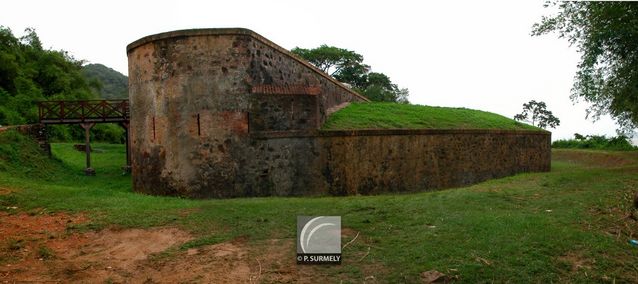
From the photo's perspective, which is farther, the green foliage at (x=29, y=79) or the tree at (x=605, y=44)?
the green foliage at (x=29, y=79)

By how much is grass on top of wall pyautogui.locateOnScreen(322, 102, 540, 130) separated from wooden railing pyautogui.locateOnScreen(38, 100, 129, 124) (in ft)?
27.1

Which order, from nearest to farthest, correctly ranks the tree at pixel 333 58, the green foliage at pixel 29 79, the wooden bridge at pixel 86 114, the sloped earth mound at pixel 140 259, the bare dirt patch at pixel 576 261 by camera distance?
the bare dirt patch at pixel 576 261
the sloped earth mound at pixel 140 259
the wooden bridge at pixel 86 114
the green foliage at pixel 29 79
the tree at pixel 333 58

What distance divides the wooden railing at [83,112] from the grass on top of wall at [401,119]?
8.26 metres

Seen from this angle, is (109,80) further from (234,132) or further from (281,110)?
(281,110)

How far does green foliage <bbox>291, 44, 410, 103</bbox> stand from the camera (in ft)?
131

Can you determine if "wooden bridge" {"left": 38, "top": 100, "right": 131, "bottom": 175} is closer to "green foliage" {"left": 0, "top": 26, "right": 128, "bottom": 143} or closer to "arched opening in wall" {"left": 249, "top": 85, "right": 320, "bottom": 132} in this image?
"green foliage" {"left": 0, "top": 26, "right": 128, "bottom": 143}

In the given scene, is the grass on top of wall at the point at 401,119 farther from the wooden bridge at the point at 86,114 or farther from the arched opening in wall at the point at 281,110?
the wooden bridge at the point at 86,114

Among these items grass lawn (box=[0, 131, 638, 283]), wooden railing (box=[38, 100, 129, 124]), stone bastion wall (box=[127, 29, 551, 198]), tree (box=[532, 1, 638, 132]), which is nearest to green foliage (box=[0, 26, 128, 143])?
wooden railing (box=[38, 100, 129, 124])

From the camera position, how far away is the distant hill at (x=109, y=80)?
5274 centimetres

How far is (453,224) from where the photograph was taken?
6367 mm

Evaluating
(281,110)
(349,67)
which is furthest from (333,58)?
(281,110)

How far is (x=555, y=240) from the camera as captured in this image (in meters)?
5.60

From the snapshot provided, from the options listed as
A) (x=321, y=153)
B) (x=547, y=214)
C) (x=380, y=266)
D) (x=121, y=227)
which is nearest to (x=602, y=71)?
(x=547, y=214)

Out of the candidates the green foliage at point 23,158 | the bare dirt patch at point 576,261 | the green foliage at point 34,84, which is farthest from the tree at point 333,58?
the bare dirt patch at point 576,261
